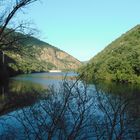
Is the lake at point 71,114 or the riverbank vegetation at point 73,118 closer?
the riverbank vegetation at point 73,118

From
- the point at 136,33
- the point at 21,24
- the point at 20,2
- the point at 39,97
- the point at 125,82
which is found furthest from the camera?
the point at 136,33

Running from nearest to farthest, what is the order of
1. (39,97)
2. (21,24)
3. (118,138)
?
1. (118,138)
2. (21,24)
3. (39,97)

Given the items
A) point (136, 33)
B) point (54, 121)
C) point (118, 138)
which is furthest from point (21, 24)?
point (136, 33)

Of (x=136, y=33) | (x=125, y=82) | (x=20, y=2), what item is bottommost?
(x=125, y=82)

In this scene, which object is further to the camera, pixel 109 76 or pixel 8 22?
pixel 109 76

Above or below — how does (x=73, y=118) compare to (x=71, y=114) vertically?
above

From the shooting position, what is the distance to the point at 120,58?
93.7m

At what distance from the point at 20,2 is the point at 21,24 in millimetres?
1008

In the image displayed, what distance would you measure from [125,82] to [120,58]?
8305 millimetres

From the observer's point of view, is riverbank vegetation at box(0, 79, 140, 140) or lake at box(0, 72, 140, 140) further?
lake at box(0, 72, 140, 140)

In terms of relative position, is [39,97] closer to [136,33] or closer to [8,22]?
[8,22]

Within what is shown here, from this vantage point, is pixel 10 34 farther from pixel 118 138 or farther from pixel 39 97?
pixel 118 138

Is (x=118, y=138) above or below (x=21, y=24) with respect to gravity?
below

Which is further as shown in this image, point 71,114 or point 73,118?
point 71,114
